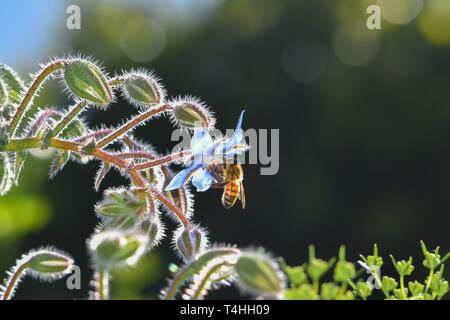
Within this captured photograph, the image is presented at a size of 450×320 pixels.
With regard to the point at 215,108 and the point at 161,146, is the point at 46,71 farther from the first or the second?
the point at 215,108

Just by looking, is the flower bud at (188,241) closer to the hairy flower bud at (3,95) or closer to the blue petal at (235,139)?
the blue petal at (235,139)

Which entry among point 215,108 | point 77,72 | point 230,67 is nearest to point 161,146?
point 215,108

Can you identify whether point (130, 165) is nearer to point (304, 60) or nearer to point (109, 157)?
point (109, 157)

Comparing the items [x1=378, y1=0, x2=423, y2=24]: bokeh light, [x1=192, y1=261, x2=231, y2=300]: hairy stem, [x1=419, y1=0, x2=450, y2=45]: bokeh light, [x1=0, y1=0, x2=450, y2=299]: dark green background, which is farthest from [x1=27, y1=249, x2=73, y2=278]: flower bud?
[x1=419, y1=0, x2=450, y2=45]: bokeh light

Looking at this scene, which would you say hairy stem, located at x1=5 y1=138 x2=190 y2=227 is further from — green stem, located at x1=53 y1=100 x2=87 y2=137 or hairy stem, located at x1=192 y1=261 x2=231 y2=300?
hairy stem, located at x1=192 y1=261 x2=231 y2=300

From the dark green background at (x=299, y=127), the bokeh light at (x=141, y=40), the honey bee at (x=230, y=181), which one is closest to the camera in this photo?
the honey bee at (x=230, y=181)

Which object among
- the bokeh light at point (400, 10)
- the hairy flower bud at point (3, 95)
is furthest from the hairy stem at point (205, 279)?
the bokeh light at point (400, 10)

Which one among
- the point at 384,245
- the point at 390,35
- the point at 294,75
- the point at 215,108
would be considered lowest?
the point at 384,245
